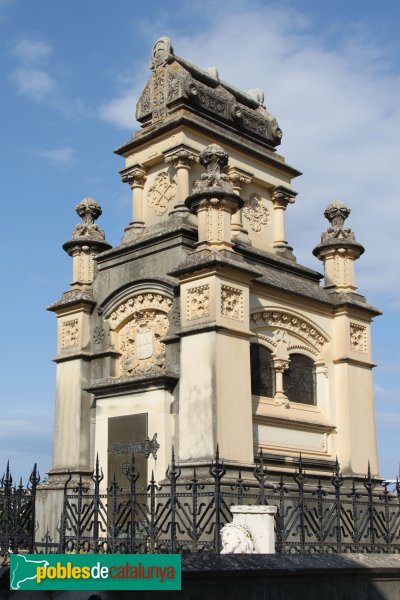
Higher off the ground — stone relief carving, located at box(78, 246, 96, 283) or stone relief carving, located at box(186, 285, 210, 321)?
stone relief carving, located at box(78, 246, 96, 283)

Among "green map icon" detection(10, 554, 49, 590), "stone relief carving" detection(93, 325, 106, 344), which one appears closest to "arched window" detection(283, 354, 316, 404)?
"stone relief carving" detection(93, 325, 106, 344)

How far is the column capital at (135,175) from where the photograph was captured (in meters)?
19.9

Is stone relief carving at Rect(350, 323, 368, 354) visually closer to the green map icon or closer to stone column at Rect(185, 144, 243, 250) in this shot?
stone column at Rect(185, 144, 243, 250)

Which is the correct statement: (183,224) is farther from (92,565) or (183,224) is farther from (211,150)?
(92,565)

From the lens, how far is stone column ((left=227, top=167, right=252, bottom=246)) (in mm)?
18828

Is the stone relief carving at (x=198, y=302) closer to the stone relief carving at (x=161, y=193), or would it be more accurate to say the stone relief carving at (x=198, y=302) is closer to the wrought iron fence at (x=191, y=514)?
the wrought iron fence at (x=191, y=514)

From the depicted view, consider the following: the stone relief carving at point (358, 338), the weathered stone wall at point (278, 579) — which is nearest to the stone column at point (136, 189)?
the stone relief carving at point (358, 338)

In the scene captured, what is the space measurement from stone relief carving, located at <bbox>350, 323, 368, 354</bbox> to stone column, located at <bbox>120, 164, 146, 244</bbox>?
5.47 meters

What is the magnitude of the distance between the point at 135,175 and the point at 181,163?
1.63m

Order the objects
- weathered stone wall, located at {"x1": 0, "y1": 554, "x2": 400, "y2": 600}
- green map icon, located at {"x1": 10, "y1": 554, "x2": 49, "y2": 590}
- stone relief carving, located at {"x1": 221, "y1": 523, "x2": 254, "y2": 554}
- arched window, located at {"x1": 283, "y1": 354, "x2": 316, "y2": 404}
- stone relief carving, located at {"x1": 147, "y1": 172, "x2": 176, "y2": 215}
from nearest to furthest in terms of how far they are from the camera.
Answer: green map icon, located at {"x1": 10, "y1": 554, "x2": 49, "y2": 590}, weathered stone wall, located at {"x1": 0, "y1": 554, "x2": 400, "y2": 600}, stone relief carving, located at {"x1": 221, "y1": 523, "x2": 254, "y2": 554}, arched window, located at {"x1": 283, "y1": 354, "x2": 316, "y2": 404}, stone relief carving, located at {"x1": 147, "y1": 172, "x2": 176, "y2": 215}

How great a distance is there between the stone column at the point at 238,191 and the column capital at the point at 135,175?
209cm

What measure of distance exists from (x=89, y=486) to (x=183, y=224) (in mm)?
5833

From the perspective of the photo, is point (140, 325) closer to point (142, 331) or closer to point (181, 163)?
point (142, 331)

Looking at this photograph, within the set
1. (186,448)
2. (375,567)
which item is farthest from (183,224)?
(375,567)
